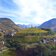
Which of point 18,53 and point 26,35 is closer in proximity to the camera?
point 18,53

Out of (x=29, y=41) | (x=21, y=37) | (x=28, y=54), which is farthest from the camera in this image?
(x=21, y=37)

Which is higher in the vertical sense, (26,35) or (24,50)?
(26,35)

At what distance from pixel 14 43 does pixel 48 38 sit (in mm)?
15747

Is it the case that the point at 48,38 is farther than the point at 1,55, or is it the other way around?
the point at 48,38

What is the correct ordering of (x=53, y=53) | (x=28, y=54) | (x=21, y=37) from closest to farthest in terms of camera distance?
(x=53, y=53), (x=28, y=54), (x=21, y=37)

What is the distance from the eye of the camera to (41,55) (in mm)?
56469

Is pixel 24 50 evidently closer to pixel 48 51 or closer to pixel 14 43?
pixel 48 51

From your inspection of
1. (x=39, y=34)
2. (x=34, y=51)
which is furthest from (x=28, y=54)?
(x=39, y=34)

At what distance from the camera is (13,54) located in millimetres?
61156

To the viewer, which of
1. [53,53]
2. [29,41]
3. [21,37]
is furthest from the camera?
[21,37]

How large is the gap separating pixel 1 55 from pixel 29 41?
64.0 feet

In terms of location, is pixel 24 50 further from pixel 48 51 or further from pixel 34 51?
pixel 48 51

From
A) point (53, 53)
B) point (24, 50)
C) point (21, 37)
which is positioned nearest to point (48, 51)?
point (53, 53)

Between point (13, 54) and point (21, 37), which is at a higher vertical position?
point (21, 37)
